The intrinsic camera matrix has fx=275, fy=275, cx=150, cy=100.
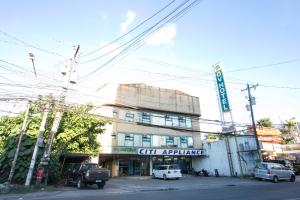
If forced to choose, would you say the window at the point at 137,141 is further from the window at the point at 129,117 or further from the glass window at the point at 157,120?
the glass window at the point at 157,120

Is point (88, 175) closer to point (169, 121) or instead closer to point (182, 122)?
point (169, 121)

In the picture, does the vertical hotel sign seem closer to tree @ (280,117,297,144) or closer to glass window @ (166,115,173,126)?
glass window @ (166,115,173,126)

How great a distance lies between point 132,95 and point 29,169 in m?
18.0

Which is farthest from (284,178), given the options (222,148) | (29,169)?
(29,169)

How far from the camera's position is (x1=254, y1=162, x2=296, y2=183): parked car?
2600 centimetres

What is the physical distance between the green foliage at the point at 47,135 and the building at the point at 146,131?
275 inches

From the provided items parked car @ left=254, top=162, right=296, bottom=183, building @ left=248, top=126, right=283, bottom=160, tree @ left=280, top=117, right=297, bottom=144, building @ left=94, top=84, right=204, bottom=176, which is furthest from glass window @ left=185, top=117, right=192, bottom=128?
tree @ left=280, top=117, right=297, bottom=144

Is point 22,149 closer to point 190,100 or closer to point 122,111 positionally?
point 122,111

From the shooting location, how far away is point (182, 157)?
39.2 meters

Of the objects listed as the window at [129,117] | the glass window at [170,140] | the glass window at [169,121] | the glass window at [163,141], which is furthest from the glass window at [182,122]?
the window at [129,117]

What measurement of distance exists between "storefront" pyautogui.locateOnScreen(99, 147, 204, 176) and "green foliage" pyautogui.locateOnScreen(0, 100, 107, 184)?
8112 mm

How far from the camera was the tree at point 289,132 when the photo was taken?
53.6 metres

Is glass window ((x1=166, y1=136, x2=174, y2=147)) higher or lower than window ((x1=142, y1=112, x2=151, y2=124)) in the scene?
lower

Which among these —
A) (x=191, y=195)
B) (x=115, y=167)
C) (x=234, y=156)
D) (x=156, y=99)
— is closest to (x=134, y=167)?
(x=115, y=167)
